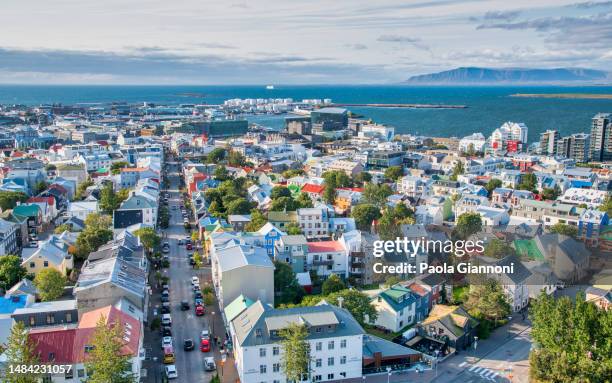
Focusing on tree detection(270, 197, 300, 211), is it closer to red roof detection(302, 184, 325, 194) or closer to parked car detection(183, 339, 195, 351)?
red roof detection(302, 184, 325, 194)

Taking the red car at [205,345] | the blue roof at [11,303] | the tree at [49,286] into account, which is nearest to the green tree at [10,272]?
the tree at [49,286]

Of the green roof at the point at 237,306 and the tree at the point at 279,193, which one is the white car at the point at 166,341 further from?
the tree at the point at 279,193

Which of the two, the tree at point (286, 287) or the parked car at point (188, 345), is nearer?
the parked car at point (188, 345)

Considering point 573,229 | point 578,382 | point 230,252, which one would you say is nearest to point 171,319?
point 230,252

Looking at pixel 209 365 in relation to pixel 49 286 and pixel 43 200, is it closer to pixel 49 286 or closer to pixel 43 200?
pixel 49 286

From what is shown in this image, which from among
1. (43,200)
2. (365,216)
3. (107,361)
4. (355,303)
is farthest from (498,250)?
(43,200)

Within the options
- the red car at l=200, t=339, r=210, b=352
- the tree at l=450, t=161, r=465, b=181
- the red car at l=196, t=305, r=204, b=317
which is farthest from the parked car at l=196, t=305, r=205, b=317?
the tree at l=450, t=161, r=465, b=181

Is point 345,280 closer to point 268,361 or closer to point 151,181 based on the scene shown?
point 268,361
